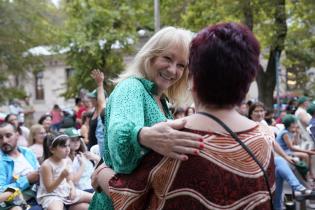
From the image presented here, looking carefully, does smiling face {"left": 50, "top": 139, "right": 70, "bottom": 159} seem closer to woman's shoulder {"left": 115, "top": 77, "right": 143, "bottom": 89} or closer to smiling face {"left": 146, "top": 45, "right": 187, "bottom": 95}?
smiling face {"left": 146, "top": 45, "right": 187, "bottom": 95}

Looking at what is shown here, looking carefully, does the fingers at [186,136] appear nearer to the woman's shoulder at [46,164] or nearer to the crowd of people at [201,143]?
the crowd of people at [201,143]

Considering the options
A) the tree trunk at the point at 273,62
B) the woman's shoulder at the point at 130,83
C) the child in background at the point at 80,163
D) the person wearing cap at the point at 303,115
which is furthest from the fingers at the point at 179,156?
the tree trunk at the point at 273,62

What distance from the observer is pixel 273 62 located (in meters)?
18.3

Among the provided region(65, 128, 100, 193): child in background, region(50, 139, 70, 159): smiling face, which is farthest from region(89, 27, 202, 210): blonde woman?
region(65, 128, 100, 193): child in background

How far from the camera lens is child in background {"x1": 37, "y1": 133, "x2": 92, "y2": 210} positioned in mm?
5336

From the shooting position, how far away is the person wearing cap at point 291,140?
8.70 metres

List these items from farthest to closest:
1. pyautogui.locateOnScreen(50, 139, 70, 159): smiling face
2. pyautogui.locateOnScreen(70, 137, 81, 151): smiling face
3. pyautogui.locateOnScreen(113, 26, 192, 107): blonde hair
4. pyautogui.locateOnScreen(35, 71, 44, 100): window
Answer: pyautogui.locateOnScreen(35, 71, 44, 100): window < pyautogui.locateOnScreen(70, 137, 81, 151): smiling face < pyautogui.locateOnScreen(50, 139, 70, 159): smiling face < pyautogui.locateOnScreen(113, 26, 192, 107): blonde hair

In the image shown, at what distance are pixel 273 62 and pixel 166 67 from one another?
16616 millimetres

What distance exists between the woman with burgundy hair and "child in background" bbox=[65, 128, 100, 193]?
14.3 ft

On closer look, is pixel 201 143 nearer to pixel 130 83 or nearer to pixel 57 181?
pixel 130 83

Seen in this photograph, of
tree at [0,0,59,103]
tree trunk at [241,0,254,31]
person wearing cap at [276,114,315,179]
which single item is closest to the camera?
person wearing cap at [276,114,315,179]

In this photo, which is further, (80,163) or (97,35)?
(97,35)

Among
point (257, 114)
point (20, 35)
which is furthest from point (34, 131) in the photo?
point (20, 35)

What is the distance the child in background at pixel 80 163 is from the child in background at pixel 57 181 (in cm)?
27
